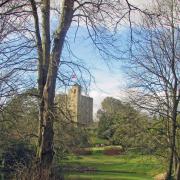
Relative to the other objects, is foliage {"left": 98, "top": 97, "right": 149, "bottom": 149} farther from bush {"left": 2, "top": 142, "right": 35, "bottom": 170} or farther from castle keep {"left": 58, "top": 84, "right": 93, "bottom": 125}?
bush {"left": 2, "top": 142, "right": 35, "bottom": 170}

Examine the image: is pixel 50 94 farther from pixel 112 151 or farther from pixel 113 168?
pixel 112 151

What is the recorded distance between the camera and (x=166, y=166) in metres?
27.4

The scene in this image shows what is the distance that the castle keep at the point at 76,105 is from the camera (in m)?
12.4

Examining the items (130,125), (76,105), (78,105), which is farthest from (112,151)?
(76,105)

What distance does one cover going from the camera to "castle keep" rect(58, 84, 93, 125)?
40.6 ft

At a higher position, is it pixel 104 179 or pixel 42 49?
pixel 42 49

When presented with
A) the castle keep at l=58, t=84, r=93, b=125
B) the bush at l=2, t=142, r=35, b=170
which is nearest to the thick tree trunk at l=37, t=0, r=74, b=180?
the castle keep at l=58, t=84, r=93, b=125

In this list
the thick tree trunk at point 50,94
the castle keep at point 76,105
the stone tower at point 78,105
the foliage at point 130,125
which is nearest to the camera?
the thick tree trunk at point 50,94

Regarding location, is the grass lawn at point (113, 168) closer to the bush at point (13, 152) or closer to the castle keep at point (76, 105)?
the bush at point (13, 152)

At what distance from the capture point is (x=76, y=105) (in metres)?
15.3

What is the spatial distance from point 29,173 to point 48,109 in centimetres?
166

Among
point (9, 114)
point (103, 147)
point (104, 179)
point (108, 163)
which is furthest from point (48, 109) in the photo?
point (103, 147)

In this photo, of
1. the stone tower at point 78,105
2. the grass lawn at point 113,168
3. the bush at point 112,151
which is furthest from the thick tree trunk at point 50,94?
the bush at point 112,151

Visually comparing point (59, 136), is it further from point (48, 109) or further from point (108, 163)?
point (108, 163)
